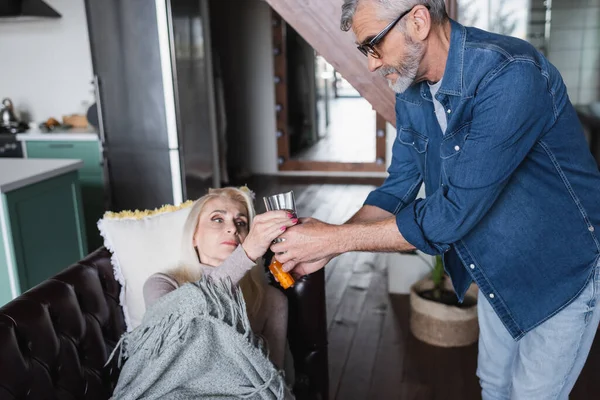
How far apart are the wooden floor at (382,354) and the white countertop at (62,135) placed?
2.03 metres

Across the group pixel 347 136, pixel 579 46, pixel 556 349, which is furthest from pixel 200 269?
pixel 347 136

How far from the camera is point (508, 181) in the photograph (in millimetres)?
1357

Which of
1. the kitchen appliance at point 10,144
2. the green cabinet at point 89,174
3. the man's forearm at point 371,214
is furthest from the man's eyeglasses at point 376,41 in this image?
the kitchen appliance at point 10,144

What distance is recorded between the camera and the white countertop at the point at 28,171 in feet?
9.23

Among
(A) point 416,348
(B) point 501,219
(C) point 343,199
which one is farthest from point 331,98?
(B) point 501,219

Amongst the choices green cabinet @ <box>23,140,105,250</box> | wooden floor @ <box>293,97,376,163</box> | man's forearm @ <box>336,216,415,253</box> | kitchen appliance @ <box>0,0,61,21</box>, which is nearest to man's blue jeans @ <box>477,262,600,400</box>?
man's forearm @ <box>336,216,415,253</box>

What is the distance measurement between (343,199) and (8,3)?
10.7 ft

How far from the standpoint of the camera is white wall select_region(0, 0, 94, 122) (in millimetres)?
5105

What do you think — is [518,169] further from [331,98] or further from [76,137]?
[331,98]

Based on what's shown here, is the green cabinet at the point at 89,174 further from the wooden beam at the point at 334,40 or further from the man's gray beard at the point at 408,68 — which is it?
the man's gray beard at the point at 408,68

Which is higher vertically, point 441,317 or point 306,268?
point 306,268

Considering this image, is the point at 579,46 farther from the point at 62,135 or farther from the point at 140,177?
the point at 62,135

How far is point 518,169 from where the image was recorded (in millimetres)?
1351

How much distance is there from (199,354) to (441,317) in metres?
1.73
